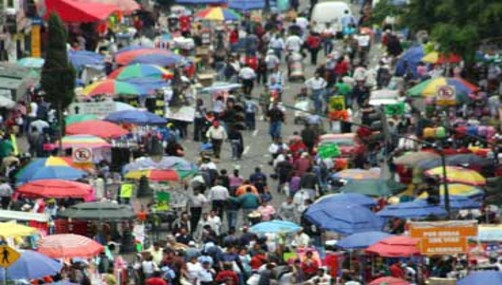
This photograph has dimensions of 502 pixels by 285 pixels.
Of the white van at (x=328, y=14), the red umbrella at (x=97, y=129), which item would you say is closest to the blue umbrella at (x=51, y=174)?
the red umbrella at (x=97, y=129)

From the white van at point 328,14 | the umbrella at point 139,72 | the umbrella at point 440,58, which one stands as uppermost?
the white van at point 328,14

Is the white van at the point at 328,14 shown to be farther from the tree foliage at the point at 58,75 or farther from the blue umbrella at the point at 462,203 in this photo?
the blue umbrella at the point at 462,203

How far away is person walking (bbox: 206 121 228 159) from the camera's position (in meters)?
74.9

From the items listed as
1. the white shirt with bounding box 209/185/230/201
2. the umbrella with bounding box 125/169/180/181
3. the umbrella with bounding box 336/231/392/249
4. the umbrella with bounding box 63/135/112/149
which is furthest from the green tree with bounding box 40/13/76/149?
the umbrella with bounding box 336/231/392/249

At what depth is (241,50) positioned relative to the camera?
3597 inches

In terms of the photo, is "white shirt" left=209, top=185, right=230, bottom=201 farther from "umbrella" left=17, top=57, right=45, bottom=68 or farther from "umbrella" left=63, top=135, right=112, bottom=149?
"umbrella" left=17, top=57, right=45, bottom=68

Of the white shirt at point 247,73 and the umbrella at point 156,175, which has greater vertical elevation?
the white shirt at point 247,73

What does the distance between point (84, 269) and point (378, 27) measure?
1430 inches

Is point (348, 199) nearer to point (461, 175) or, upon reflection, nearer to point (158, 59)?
point (461, 175)

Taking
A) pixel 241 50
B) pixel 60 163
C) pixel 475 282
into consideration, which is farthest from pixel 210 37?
pixel 475 282

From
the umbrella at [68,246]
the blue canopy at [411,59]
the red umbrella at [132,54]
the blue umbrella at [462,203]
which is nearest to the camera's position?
the umbrella at [68,246]

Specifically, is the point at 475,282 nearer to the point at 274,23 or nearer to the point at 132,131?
the point at 132,131

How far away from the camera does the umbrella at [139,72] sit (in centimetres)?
8150

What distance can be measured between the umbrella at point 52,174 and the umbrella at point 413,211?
7453 mm
